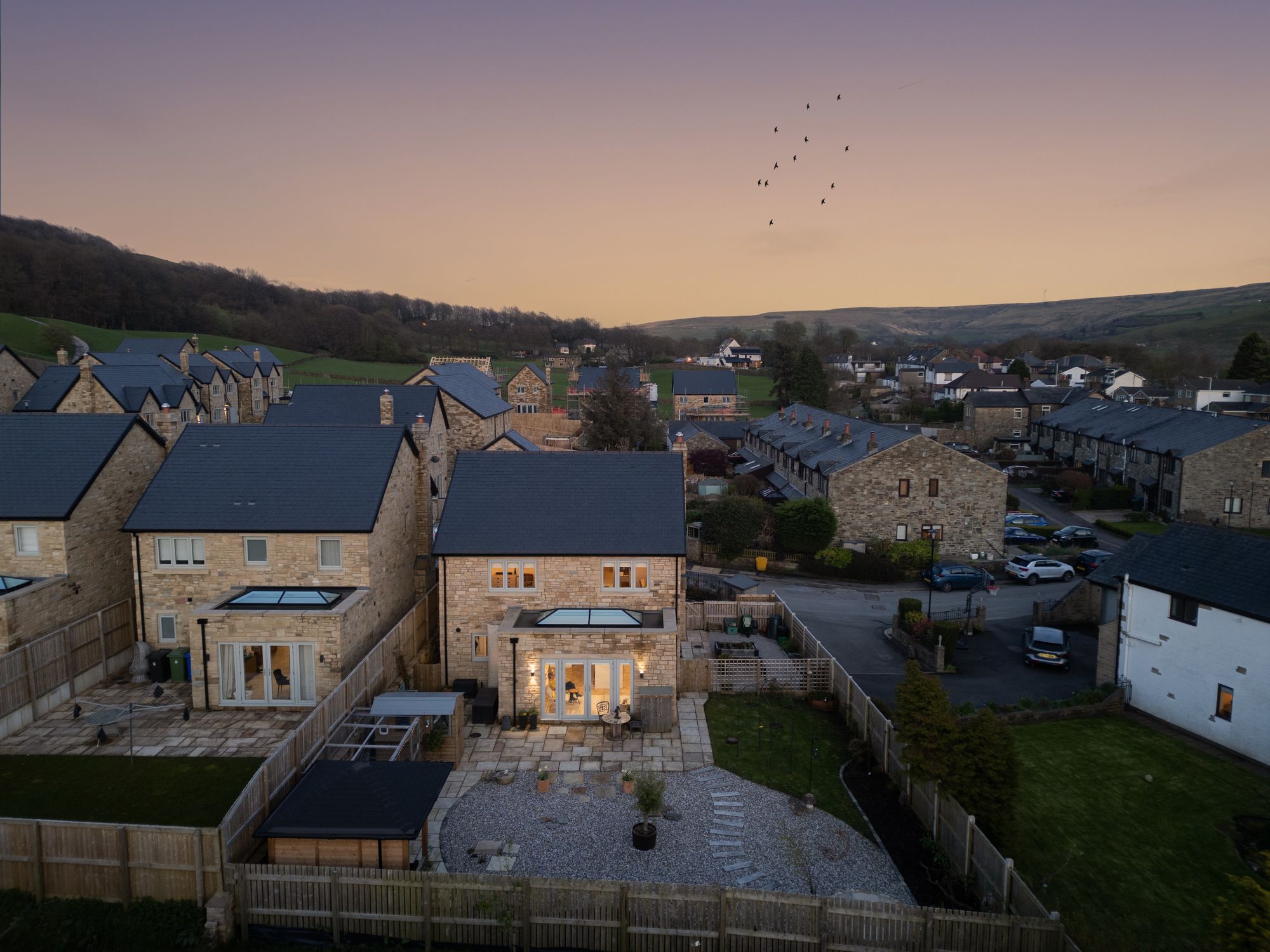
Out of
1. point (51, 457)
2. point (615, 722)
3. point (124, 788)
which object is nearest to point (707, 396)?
point (51, 457)

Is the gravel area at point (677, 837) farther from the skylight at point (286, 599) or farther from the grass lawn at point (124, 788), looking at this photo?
the skylight at point (286, 599)

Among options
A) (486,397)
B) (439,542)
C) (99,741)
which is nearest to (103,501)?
(99,741)

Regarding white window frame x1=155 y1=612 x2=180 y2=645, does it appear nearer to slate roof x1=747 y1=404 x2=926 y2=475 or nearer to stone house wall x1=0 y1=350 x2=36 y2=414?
slate roof x1=747 y1=404 x2=926 y2=475

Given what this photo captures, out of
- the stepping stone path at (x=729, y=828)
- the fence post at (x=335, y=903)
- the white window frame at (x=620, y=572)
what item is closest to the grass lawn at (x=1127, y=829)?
the stepping stone path at (x=729, y=828)

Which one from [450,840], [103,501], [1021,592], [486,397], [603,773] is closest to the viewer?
[450,840]

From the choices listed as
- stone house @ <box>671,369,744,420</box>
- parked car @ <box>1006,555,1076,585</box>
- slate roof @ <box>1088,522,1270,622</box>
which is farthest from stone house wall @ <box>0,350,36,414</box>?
stone house @ <box>671,369,744,420</box>

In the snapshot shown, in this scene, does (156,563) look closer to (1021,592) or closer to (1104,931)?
(1104,931)
